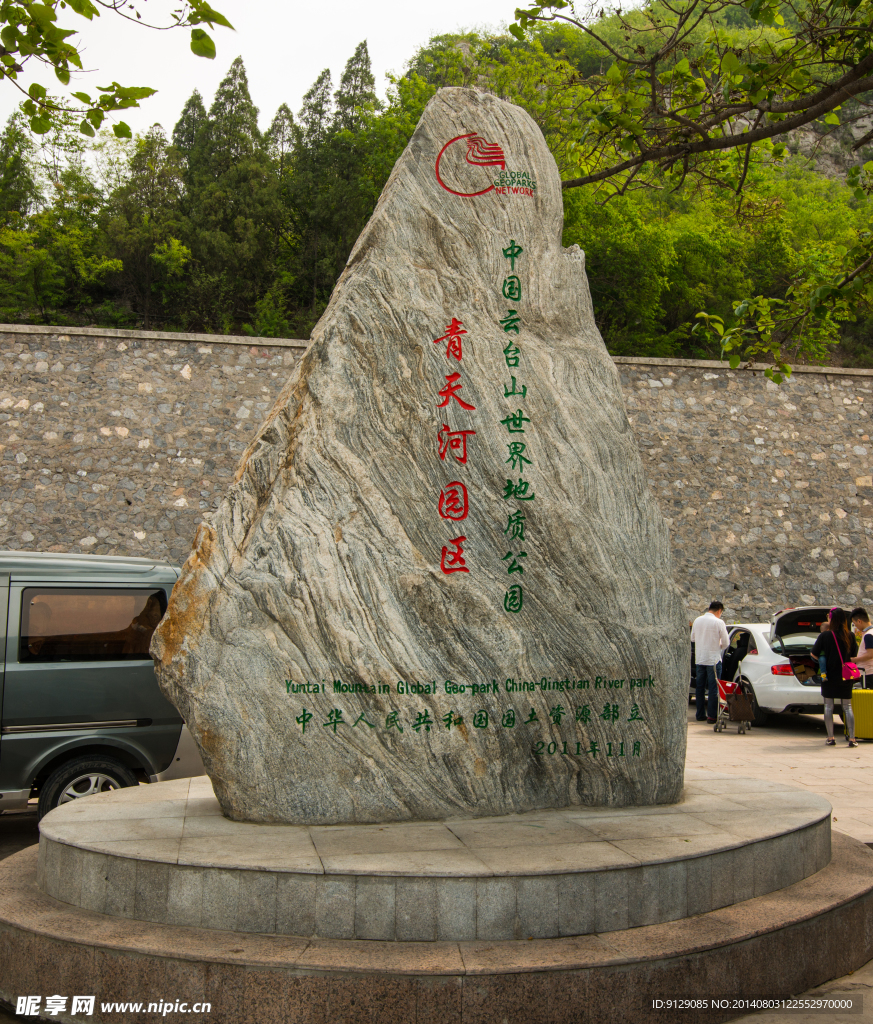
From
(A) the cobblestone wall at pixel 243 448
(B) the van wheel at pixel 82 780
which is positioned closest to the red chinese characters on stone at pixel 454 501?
(B) the van wheel at pixel 82 780

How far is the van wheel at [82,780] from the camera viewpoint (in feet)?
17.9

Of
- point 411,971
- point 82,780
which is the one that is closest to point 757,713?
point 82,780

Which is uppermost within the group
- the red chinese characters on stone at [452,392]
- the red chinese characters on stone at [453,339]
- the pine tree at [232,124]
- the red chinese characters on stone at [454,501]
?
the pine tree at [232,124]

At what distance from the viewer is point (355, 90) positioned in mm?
25344

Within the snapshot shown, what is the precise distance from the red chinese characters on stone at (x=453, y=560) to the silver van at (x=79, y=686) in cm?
234

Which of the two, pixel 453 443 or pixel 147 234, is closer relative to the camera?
pixel 453 443

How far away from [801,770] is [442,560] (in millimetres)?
5034

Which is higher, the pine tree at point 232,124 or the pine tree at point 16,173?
the pine tree at point 232,124

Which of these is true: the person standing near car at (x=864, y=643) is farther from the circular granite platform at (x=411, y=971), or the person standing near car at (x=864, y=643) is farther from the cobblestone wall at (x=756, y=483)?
the circular granite platform at (x=411, y=971)

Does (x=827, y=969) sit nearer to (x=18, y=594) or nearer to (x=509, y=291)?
(x=509, y=291)

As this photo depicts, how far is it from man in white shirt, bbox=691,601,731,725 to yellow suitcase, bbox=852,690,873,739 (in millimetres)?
1967

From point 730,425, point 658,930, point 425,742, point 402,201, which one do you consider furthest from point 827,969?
point 730,425

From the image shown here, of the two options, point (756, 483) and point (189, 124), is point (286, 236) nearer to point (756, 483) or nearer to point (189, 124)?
point (189, 124)

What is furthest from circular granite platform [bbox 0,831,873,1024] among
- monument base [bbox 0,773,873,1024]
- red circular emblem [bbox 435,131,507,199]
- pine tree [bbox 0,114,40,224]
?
pine tree [bbox 0,114,40,224]
